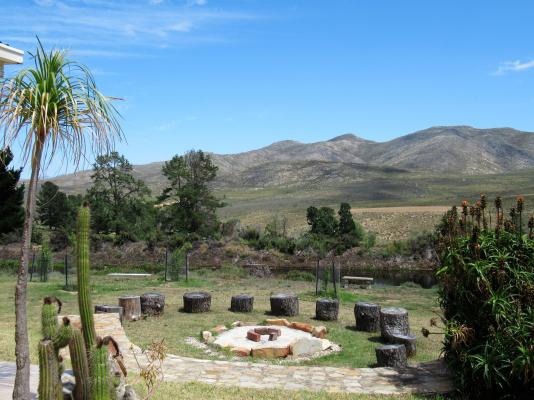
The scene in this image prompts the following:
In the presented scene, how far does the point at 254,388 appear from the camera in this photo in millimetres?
7746

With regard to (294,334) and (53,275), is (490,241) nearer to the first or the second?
(294,334)

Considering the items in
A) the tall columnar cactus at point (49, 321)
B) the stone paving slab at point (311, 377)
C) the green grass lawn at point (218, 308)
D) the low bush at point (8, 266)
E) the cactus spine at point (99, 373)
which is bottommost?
the green grass lawn at point (218, 308)

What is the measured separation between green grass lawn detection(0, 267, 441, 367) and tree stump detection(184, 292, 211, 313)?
30 cm

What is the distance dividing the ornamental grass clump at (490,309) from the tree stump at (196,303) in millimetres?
8667

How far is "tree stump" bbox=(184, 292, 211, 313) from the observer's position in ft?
50.8

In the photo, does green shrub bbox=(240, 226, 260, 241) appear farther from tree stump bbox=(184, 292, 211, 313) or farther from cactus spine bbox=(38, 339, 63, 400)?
cactus spine bbox=(38, 339, 63, 400)

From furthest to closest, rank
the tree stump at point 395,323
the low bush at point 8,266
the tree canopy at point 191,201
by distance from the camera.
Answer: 1. the tree canopy at point 191,201
2. the low bush at point 8,266
3. the tree stump at point 395,323

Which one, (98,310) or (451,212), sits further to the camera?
(98,310)

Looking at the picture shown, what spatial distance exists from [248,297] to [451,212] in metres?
8.59

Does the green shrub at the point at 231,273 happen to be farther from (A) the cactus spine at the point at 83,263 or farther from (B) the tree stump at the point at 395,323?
(A) the cactus spine at the point at 83,263

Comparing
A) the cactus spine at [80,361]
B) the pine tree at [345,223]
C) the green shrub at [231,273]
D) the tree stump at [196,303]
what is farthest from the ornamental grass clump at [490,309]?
the pine tree at [345,223]

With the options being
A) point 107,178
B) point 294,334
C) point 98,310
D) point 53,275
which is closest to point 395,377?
point 294,334

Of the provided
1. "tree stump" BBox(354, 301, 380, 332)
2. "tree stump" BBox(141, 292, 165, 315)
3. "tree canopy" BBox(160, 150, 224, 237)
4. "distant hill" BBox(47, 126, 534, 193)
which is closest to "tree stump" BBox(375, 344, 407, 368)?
"tree stump" BBox(354, 301, 380, 332)

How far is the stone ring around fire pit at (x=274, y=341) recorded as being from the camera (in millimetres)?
11023
